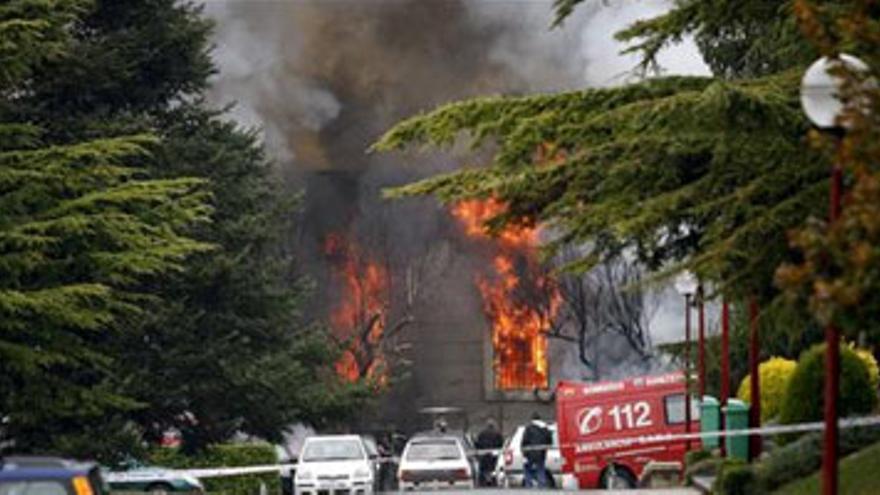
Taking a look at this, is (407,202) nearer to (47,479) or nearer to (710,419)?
(710,419)

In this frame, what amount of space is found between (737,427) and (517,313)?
139 ft

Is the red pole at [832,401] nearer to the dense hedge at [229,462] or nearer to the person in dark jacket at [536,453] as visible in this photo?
the person in dark jacket at [536,453]

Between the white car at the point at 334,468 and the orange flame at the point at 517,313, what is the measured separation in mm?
31109

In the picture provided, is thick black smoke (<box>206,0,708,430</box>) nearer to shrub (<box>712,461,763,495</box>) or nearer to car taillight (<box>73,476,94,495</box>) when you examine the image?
shrub (<box>712,461,763,495</box>)

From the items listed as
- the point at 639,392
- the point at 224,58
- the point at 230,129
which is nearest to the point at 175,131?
the point at 230,129

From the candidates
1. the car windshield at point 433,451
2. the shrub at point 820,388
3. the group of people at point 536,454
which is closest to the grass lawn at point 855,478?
the shrub at point 820,388

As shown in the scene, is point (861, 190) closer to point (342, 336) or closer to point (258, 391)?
point (258, 391)

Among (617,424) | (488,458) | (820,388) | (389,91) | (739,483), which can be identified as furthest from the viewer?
(389,91)

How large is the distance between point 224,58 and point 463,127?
4980cm

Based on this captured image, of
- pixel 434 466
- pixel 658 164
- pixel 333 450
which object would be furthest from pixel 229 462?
pixel 658 164

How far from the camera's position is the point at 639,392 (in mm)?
41312

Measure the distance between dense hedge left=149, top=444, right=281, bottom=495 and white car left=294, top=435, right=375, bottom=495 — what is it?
2.84 meters

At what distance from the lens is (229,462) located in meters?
45.4

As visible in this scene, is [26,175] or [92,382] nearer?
[26,175]
